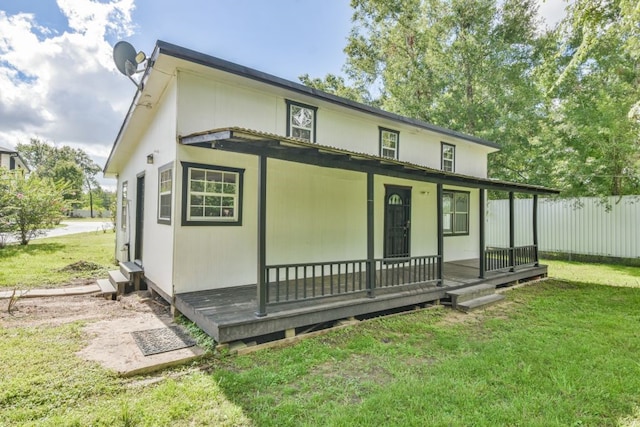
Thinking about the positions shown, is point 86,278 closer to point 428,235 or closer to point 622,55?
Answer: point 428,235

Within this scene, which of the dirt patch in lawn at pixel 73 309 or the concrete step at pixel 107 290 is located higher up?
the concrete step at pixel 107 290

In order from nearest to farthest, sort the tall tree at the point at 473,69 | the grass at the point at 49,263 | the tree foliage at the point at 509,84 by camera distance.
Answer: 1. the grass at the point at 49,263
2. the tree foliage at the point at 509,84
3. the tall tree at the point at 473,69

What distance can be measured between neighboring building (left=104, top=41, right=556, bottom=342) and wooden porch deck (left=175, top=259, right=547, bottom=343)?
0.02 m

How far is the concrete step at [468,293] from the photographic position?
6645mm

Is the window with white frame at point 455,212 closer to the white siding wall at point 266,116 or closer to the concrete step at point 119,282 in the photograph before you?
the white siding wall at point 266,116

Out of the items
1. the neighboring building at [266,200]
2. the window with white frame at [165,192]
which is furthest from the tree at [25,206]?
the window with white frame at [165,192]

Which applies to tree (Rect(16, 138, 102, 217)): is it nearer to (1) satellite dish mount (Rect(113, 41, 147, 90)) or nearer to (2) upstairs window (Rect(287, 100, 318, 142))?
(1) satellite dish mount (Rect(113, 41, 147, 90))

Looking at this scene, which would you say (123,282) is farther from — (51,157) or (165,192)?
(51,157)

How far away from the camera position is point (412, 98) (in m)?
17.9

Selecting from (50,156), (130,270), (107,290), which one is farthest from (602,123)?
(50,156)

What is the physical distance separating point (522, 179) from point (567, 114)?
352cm

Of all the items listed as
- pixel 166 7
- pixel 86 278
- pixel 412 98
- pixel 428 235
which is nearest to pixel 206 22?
pixel 166 7

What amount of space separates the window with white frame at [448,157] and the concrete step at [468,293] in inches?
172

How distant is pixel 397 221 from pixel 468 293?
2755mm
